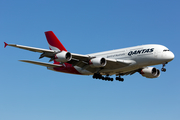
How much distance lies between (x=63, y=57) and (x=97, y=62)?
4.68 metres

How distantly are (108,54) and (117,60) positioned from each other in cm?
272

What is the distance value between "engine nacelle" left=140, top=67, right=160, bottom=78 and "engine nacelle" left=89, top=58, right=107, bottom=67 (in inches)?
324

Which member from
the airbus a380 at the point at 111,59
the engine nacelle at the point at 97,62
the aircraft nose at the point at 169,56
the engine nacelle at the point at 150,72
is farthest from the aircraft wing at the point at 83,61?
the engine nacelle at the point at 150,72

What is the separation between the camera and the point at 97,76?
42.8 m

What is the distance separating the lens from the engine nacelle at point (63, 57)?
37484 mm

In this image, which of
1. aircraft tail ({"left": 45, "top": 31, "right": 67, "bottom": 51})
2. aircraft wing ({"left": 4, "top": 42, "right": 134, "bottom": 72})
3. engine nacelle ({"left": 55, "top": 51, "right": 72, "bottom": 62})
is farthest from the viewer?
aircraft tail ({"left": 45, "top": 31, "right": 67, "bottom": 51})

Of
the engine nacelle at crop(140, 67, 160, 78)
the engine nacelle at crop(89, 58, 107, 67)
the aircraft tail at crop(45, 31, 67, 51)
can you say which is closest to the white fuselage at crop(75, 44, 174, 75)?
the engine nacelle at crop(89, 58, 107, 67)

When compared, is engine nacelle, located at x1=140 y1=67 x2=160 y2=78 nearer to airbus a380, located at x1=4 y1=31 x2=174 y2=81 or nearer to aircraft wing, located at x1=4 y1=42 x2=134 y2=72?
airbus a380, located at x1=4 y1=31 x2=174 y2=81

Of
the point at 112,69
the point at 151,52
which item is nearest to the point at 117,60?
the point at 112,69

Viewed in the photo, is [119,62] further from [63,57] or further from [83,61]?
[63,57]

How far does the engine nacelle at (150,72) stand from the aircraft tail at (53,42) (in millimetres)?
12583

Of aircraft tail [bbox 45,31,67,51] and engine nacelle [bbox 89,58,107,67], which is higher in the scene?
aircraft tail [bbox 45,31,67,51]

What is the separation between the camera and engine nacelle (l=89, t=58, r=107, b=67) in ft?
129

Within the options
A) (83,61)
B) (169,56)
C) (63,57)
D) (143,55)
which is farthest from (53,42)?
(169,56)
